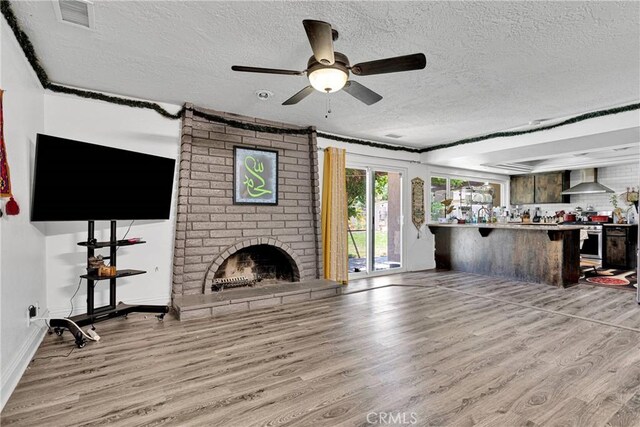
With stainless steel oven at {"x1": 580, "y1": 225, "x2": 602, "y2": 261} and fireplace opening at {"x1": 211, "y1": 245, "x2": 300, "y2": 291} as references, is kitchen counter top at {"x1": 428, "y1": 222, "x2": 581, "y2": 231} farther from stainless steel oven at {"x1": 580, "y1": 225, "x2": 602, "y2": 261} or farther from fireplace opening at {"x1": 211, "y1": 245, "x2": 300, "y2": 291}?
fireplace opening at {"x1": 211, "y1": 245, "x2": 300, "y2": 291}

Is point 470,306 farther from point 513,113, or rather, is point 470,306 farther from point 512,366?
point 513,113

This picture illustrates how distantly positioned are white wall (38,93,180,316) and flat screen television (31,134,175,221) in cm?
5

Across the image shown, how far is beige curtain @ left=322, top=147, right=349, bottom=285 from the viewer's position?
5.19 metres

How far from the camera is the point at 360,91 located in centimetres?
276

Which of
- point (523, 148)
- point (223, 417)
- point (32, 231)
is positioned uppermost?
point (523, 148)

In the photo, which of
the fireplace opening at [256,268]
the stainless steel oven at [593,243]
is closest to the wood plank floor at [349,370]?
the fireplace opening at [256,268]

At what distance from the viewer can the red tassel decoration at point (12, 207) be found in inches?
87.5

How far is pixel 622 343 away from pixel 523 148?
10.5ft

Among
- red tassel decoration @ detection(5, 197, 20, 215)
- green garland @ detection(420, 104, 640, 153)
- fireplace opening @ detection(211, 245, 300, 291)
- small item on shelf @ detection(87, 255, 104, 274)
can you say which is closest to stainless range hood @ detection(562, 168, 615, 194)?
green garland @ detection(420, 104, 640, 153)

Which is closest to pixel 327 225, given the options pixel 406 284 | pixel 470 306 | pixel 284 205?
pixel 284 205

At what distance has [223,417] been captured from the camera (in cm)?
190

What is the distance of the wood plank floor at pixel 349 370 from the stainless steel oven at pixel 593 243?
3.80 m

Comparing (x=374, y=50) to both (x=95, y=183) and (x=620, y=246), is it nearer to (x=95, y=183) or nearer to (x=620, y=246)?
(x=95, y=183)

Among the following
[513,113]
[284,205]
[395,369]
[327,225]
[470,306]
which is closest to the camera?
[395,369]
